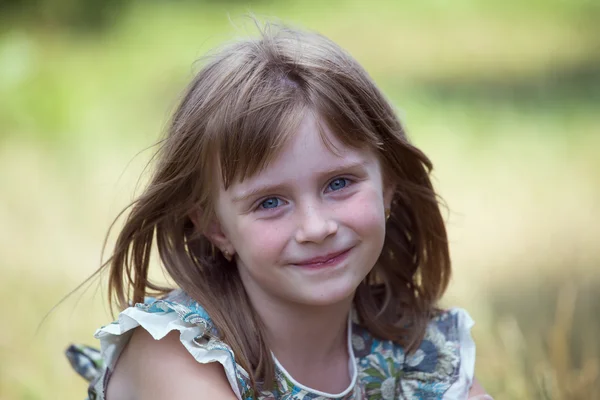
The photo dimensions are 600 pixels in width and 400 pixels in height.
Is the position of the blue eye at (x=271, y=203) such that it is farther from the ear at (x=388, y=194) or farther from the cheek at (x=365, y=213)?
the ear at (x=388, y=194)

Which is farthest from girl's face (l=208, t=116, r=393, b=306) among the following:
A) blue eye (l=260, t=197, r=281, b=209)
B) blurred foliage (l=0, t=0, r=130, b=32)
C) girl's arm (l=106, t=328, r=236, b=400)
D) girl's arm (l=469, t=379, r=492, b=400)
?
blurred foliage (l=0, t=0, r=130, b=32)

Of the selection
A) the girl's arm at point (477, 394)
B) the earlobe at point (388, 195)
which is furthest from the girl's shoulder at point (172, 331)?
the girl's arm at point (477, 394)

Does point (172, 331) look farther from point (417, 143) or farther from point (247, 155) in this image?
point (417, 143)

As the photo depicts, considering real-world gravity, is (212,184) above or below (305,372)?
above

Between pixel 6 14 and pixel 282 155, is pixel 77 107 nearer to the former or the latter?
pixel 6 14

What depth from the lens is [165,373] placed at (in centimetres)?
188

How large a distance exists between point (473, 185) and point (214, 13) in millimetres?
2599

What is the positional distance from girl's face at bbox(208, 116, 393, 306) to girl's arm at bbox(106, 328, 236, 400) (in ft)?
0.73

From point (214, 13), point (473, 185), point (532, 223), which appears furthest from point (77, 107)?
point (532, 223)

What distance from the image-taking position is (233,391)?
1.88 m

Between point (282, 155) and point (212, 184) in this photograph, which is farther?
point (212, 184)

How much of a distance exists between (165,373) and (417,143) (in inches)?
102

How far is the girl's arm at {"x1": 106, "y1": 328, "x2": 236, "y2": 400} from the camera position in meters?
1.85

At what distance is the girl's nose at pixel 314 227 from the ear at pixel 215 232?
238 mm
